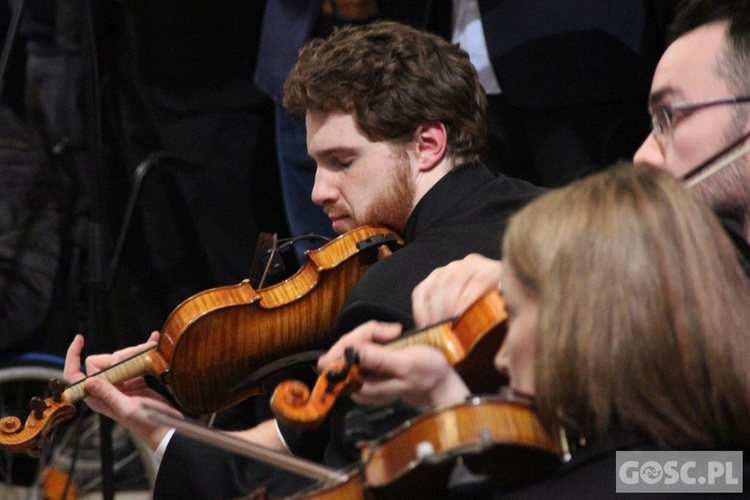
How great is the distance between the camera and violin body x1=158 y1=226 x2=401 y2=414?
6.34 ft

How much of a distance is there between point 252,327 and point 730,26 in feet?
3.04

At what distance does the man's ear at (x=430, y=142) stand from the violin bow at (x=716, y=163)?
25.0 inches

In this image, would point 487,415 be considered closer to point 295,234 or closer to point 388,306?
point 388,306

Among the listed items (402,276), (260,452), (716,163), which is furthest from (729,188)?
(260,452)

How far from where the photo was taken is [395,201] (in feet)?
7.03

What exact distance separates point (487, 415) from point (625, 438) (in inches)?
6.3

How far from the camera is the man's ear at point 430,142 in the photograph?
2.19m

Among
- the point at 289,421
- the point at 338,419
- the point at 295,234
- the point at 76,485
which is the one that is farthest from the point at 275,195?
the point at 289,421

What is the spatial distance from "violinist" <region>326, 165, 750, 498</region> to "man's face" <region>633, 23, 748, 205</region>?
491 mm

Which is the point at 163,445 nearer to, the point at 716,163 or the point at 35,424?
the point at 35,424

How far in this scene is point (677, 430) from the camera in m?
1.18

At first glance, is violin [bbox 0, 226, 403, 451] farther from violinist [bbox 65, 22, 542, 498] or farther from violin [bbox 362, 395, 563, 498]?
violin [bbox 362, 395, 563, 498]

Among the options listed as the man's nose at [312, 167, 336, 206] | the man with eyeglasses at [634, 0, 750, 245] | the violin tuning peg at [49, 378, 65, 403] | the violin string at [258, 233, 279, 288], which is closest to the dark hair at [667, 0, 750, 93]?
the man with eyeglasses at [634, 0, 750, 245]

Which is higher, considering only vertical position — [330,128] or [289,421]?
[330,128]
